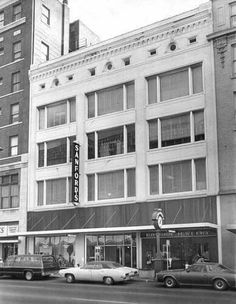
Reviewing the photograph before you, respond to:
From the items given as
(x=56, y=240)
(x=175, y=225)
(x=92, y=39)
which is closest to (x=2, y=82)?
(x=92, y=39)

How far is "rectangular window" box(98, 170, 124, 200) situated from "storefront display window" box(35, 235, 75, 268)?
4.37 metres

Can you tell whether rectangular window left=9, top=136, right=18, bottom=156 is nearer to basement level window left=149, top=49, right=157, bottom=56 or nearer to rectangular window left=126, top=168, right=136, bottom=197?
rectangular window left=126, top=168, right=136, bottom=197

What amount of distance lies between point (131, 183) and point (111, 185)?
1.87 metres

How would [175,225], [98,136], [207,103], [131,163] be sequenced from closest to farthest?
1. [175,225]
2. [207,103]
3. [131,163]
4. [98,136]

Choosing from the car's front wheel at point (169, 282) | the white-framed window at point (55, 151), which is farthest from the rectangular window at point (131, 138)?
the car's front wheel at point (169, 282)

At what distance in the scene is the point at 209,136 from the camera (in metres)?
31.5

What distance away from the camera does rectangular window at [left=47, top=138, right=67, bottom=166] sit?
39.0m

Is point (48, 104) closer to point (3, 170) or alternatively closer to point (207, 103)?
point (3, 170)

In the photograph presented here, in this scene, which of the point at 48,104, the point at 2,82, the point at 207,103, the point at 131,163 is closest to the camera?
the point at 207,103

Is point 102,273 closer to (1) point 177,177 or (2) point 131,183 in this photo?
(1) point 177,177

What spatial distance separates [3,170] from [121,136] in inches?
532

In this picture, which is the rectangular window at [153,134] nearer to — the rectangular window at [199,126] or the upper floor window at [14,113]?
the rectangular window at [199,126]

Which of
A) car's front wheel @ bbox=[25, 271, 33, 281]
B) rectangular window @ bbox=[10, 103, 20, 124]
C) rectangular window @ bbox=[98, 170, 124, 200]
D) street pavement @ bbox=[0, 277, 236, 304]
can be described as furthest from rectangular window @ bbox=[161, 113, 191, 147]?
rectangular window @ bbox=[10, 103, 20, 124]

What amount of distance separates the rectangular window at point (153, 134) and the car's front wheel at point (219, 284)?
13549mm
